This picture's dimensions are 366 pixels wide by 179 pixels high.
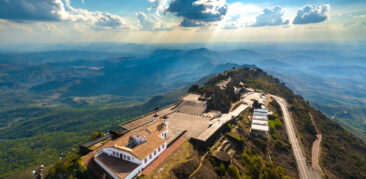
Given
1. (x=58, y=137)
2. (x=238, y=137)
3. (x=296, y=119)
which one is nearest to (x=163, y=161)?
(x=238, y=137)

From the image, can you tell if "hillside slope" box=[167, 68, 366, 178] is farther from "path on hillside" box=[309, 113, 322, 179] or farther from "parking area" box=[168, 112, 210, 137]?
"parking area" box=[168, 112, 210, 137]

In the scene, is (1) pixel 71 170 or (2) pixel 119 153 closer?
(2) pixel 119 153

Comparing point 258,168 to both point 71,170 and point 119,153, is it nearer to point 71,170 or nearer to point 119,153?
point 119,153

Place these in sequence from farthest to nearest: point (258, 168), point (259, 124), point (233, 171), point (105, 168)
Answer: point (259, 124) → point (258, 168) → point (233, 171) → point (105, 168)

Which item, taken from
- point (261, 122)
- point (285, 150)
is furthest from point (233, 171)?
point (261, 122)

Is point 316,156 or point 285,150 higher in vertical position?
point 285,150

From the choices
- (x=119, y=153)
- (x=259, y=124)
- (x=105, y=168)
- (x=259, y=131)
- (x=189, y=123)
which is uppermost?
(x=119, y=153)

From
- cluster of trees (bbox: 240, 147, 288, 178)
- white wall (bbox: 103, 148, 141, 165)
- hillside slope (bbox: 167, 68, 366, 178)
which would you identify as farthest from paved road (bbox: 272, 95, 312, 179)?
white wall (bbox: 103, 148, 141, 165)

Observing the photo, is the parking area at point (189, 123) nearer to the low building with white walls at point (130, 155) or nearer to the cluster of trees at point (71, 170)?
the low building with white walls at point (130, 155)

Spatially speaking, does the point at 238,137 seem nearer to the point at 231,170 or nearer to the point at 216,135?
the point at 216,135
